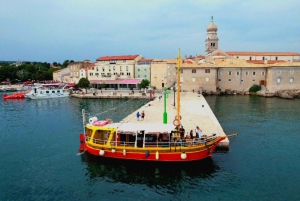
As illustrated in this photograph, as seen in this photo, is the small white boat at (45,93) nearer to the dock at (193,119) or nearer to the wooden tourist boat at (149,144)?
the dock at (193,119)

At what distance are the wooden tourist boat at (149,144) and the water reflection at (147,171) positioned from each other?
385 mm

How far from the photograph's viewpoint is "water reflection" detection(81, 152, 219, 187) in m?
15.4

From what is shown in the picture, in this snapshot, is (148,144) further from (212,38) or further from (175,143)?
(212,38)

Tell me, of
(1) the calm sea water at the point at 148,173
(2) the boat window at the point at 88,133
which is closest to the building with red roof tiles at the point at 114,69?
(1) the calm sea water at the point at 148,173

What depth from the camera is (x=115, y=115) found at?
33.6 meters

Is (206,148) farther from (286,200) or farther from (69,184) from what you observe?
(69,184)

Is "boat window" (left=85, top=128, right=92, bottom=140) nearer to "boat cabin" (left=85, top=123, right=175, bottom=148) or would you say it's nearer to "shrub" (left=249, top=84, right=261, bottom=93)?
"boat cabin" (left=85, top=123, right=175, bottom=148)

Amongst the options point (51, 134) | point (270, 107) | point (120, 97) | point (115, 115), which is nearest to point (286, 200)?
point (51, 134)

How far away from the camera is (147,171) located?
16484mm

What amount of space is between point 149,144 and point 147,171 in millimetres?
1844

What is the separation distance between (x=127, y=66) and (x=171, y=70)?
14098 millimetres

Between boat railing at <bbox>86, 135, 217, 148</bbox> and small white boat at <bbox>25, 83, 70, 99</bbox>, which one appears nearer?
boat railing at <bbox>86, 135, 217, 148</bbox>

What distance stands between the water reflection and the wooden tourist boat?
385mm

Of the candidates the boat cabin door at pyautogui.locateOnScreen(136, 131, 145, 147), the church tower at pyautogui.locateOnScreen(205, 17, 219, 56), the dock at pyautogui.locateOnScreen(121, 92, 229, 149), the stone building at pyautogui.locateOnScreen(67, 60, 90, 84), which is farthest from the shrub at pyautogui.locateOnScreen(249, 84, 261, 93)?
the stone building at pyautogui.locateOnScreen(67, 60, 90, 84)
